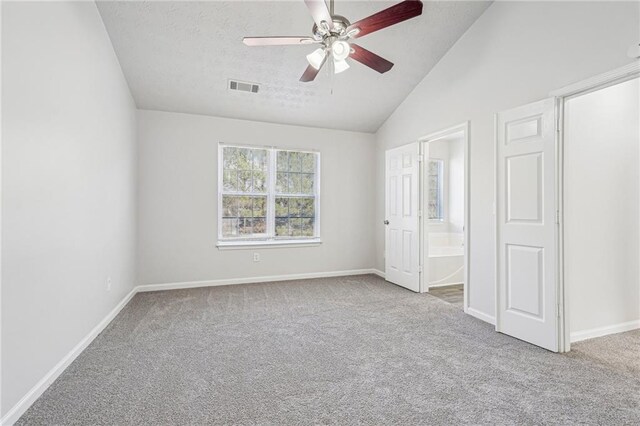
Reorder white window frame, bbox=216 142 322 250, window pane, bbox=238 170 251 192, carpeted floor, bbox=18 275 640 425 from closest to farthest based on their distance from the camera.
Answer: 1. carpeted floor, bbox=18 275 640 425
2. white window frame, bbox=216 142 322 250
3. window pane, bbox=238 170 251 192

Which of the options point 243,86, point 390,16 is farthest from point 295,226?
point 390,16

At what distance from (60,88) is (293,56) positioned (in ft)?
7.61

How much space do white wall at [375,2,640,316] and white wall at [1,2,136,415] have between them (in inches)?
146

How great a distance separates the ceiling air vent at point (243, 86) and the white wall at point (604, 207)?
341cm

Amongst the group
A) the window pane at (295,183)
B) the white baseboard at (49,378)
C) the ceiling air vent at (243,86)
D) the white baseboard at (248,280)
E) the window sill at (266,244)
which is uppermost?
the ceiling air vent at (243,86)

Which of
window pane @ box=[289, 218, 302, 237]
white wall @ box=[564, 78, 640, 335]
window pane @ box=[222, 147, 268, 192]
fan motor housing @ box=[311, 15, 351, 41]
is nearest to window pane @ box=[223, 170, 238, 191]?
window pane @ box=[222, 147, 268, 192]

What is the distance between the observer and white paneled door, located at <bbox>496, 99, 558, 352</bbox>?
8.64 ft

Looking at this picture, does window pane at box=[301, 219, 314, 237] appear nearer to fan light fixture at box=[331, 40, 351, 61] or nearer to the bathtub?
the bathtub

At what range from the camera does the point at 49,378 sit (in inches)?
80.8

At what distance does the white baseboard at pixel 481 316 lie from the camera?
3244mm

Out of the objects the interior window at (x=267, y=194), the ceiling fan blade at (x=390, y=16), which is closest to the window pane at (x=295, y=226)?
the interior window at (x=267, y=194)

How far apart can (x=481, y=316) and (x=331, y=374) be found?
2.01m

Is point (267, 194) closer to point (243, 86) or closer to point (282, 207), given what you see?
point (282, 207)

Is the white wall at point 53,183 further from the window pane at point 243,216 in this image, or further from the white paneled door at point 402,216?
the white paneled door at point 402,216
